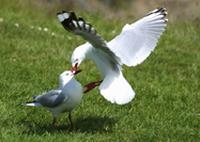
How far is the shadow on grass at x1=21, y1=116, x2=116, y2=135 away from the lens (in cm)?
580

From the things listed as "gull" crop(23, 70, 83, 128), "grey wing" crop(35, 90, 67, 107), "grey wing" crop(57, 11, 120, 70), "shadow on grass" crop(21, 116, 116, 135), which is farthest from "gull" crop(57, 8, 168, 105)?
"shadow on grass" crop(21, 116, 116, 135)

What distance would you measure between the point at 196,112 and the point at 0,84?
2078 millimetres

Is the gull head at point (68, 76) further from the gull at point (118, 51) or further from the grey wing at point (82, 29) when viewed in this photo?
the grey wing at point (82, 29)

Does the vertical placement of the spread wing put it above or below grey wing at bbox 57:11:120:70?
below

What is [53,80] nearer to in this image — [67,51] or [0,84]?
[0,84]

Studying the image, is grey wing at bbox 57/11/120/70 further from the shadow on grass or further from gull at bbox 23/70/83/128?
the shadow on grass

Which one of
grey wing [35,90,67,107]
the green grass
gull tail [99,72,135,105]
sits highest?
grey wing [35,90,67,107]

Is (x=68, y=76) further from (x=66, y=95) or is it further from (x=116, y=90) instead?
(x=116, y=90)

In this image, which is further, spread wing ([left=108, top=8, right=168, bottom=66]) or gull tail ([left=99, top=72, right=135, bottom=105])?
spread wing ([left=108, top=8, right=168, bottom=66])

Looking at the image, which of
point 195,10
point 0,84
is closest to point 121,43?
point 0,84

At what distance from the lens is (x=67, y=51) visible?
30.6 ft

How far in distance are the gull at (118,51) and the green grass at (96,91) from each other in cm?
41

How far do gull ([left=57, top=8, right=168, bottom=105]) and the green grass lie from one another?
0.41m

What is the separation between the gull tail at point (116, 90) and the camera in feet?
18.3
